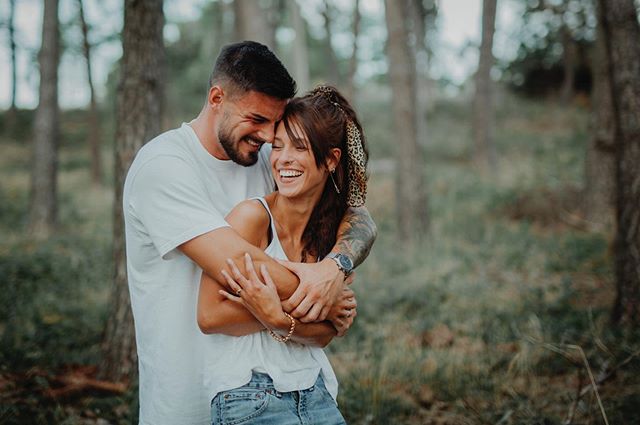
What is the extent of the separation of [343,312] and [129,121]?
8.51 ft

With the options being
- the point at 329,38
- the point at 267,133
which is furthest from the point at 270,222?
the point at 329,38

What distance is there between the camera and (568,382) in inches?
181

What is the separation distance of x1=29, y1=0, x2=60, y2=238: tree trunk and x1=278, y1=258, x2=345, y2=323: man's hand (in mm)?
9687

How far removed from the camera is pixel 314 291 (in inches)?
97.2

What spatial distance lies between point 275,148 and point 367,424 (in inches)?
86.8

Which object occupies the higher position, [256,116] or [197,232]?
[256,116]

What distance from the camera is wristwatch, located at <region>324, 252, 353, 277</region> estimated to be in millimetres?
2650

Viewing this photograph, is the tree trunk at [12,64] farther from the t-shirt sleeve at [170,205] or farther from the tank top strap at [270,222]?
the tank top strap at [270,222]

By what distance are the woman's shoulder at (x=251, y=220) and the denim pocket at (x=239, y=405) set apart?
2.08 ft

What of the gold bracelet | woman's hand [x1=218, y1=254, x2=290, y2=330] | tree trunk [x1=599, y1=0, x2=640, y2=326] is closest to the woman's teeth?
woman's hand [x1=218, y1=254, x2=290, y2=330]

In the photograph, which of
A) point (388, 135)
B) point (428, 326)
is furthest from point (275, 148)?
point (388, 135)

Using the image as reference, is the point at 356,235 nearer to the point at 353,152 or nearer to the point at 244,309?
the point at 353,152

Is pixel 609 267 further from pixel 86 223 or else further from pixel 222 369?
pixel 86 223

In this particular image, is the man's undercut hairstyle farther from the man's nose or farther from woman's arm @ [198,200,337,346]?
woman's arm @ [198,200,337,346]
